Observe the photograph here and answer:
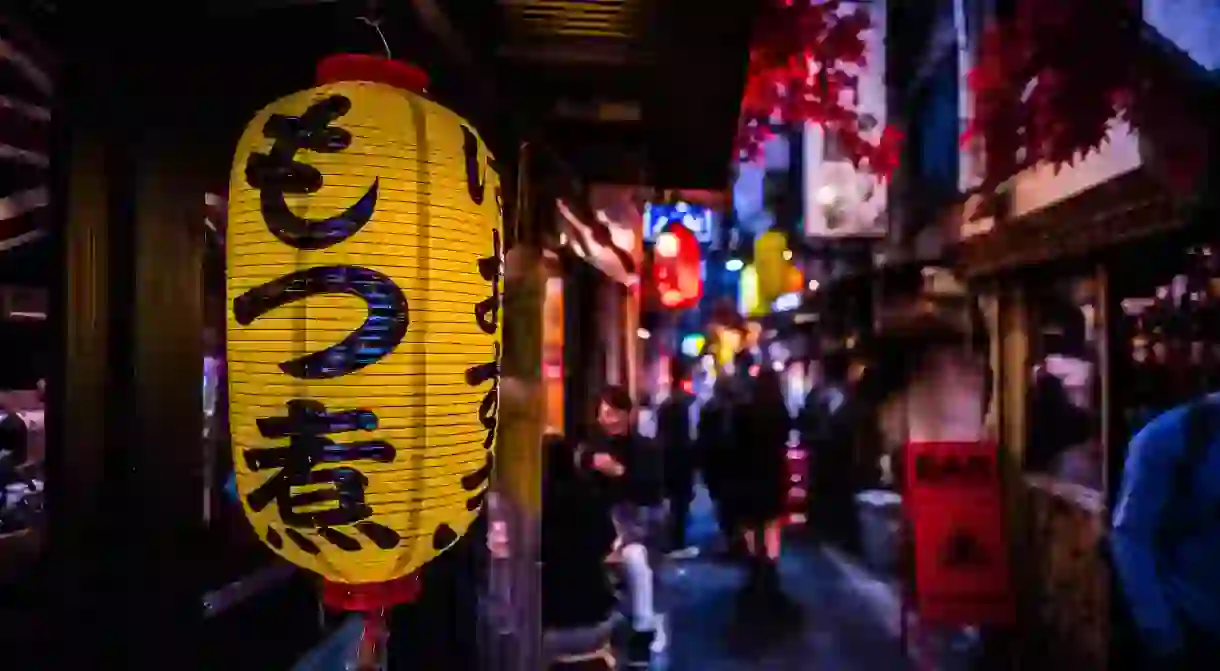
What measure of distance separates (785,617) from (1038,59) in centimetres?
686

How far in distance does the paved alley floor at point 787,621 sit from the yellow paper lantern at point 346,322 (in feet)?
23.5

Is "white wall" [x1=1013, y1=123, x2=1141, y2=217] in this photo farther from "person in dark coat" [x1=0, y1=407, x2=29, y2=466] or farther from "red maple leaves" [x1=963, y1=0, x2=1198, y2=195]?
"person in dark coat" [x1=0, y1=407, x2=29, y2=466]

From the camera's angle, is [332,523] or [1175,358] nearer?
[332,523]

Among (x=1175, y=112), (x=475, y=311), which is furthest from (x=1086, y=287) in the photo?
(x=475, y=311)

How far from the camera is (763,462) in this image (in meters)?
13.1

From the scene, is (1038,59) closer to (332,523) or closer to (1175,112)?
(1175,112)

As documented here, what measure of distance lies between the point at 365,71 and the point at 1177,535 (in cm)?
580

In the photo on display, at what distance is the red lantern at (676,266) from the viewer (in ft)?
41.7

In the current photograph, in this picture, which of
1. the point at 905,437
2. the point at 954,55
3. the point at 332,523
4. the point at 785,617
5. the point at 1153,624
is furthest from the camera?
the point at 905,437

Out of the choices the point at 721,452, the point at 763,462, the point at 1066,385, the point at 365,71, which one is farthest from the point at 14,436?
the point at 721,452

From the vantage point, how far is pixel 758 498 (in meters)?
12.9

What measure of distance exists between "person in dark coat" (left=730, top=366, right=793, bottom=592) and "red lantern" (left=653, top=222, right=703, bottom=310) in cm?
173

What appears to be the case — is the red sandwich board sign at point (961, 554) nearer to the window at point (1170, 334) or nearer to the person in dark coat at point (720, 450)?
the window at point (1170, 334)

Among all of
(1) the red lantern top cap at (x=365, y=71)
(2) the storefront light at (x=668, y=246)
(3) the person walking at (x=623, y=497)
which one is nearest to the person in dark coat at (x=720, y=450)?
(2) the storefront light at (x=668, y=246)
